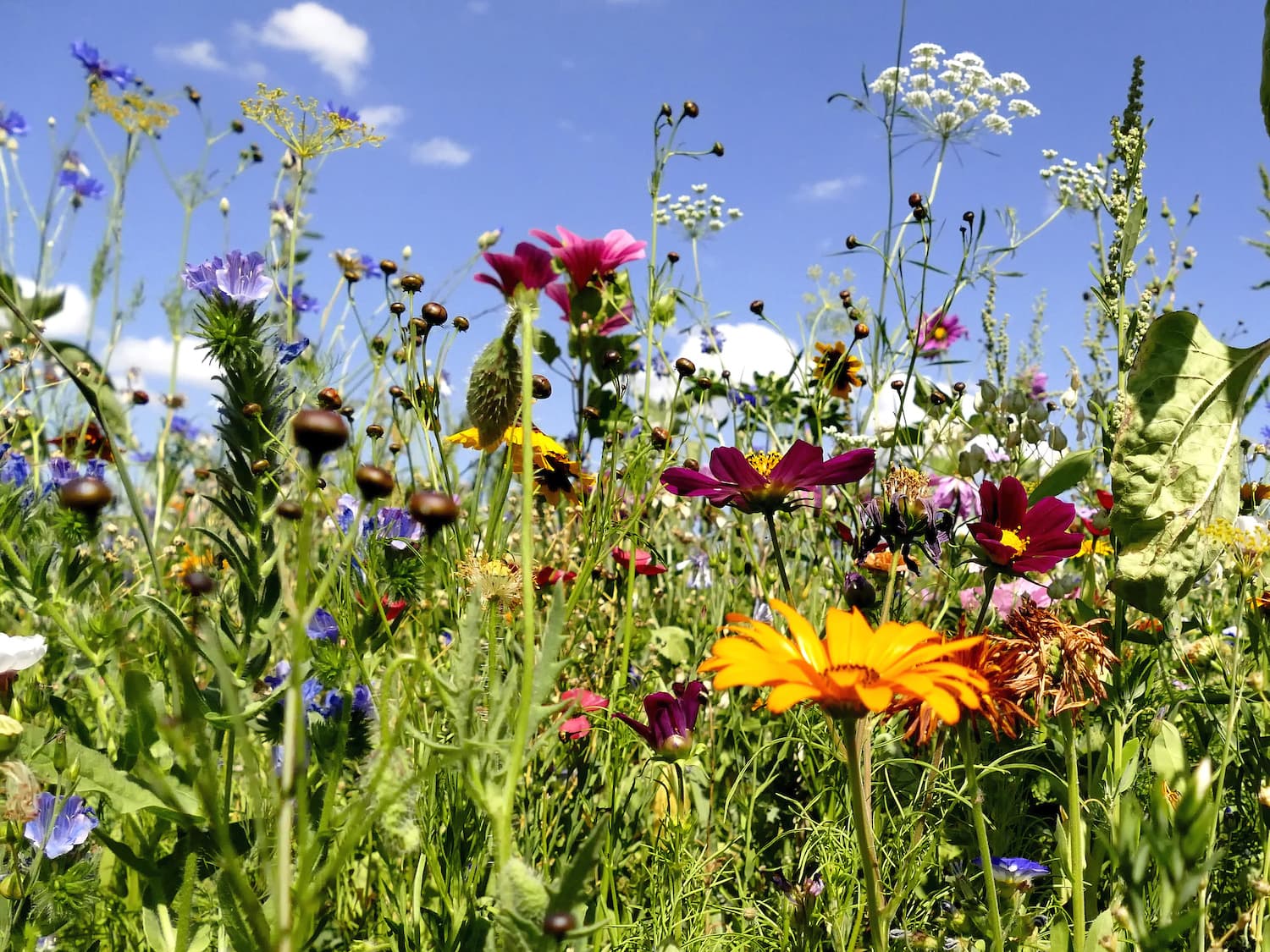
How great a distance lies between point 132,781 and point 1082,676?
0.99 meters

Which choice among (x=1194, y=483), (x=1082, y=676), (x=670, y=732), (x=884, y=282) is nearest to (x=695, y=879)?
(x=670, y=732)

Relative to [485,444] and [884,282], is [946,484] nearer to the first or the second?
[884,282]

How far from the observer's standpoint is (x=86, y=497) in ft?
2.03

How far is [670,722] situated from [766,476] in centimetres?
35

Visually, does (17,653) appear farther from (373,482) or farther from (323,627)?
(373,482)

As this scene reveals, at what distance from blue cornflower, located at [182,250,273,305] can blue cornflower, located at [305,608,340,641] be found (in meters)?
0.43

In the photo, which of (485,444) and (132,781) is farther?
(485,444)

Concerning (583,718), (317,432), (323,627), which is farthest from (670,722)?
(317,432)

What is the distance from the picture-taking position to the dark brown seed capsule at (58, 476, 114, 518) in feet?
2.02

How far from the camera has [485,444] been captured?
1.21 meters

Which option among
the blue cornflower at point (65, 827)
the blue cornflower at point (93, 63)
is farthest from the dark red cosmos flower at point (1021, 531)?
the blue cornflower at point (93, 63)

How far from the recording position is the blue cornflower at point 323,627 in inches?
49.0

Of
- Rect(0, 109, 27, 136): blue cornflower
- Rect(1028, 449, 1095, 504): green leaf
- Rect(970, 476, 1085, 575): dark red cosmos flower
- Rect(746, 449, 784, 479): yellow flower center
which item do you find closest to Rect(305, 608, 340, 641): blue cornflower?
Rect(746, 449, 784, 479): yellow flower center

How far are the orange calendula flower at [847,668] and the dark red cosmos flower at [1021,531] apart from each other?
23 cm
